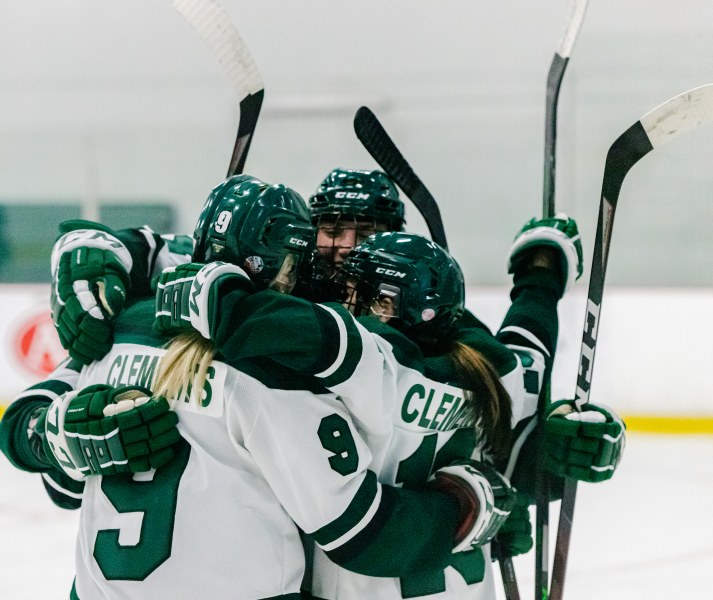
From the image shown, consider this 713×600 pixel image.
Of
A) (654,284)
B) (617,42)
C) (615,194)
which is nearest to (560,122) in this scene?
(617,42)

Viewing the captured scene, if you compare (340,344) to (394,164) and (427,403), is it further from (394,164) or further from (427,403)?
(394,164)

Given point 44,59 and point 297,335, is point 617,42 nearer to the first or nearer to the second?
point 44,59

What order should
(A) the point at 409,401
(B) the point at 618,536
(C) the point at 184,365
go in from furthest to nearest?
(B) the point at 618,536
(A) the point at 409,401
(C) the point at 184,365

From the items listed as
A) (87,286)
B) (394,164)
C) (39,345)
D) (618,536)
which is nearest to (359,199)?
(394,164)

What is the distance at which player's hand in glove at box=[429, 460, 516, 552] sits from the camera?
62.7 inches

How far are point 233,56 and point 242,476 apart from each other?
109cm

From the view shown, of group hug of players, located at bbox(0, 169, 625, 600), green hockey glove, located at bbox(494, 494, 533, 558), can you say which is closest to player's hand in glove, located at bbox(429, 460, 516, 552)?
group hug of players, located at bbox(0, 169, 625, 600)

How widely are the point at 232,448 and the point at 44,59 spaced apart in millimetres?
4623

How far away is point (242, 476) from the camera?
57.9 inches

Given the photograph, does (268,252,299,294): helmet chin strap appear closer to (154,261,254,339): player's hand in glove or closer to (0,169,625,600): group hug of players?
(0,169,625,600): group hug of players

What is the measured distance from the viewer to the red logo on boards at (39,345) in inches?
189

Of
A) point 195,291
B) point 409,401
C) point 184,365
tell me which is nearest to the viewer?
point 195,291

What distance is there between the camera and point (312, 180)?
526cm

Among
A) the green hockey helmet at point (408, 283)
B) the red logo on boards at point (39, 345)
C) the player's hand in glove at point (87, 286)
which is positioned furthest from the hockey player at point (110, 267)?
the red logo on boards at point (39, 345)
